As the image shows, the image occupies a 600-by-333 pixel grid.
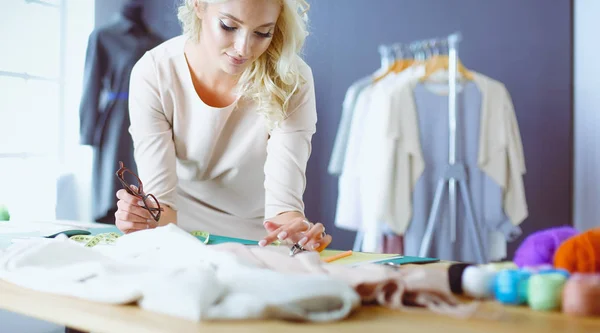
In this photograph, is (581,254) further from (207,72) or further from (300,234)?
(207,72)

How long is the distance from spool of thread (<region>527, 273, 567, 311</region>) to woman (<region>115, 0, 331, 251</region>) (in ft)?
2.63

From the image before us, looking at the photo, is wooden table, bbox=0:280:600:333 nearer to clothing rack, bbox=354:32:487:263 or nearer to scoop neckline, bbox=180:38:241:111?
scoop neckline, bbox=180:38:241:111

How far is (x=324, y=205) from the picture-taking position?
312 cm

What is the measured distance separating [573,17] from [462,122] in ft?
2.17

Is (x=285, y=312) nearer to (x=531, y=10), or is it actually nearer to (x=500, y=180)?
(x=500, y=180)

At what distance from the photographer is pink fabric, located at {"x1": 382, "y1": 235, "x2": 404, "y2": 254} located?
2.66 metres

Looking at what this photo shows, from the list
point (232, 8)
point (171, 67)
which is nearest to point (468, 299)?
point (232, 8)

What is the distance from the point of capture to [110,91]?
2959 millimetres

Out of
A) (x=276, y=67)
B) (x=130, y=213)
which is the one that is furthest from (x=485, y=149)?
(x=130, y=213)

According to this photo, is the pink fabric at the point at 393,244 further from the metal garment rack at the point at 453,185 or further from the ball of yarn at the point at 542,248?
the ball of yarn at the point at 542,248

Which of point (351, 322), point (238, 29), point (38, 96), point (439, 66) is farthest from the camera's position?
point (38, 96)

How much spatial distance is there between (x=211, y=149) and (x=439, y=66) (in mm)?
1342

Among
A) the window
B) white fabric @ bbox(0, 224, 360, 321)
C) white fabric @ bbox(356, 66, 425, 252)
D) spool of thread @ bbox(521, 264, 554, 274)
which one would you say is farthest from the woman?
the window

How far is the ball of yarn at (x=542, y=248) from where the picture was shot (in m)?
0.85
